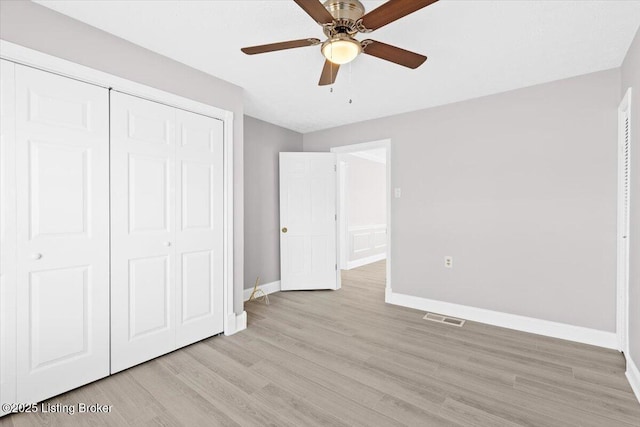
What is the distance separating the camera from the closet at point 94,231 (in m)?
1.80

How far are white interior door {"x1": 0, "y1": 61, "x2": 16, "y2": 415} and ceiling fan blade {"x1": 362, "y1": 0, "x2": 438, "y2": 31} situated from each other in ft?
7.00

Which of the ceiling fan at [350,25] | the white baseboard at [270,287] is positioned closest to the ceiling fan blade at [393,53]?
the ceiling fan at [350,25]

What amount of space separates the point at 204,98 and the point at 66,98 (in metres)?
1.06

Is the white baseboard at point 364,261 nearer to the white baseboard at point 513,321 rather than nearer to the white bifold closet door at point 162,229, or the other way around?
the white baseboard at point 513,321

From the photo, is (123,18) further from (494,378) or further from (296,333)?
(494,378)

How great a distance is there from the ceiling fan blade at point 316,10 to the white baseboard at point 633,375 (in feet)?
9.89

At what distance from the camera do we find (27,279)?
6.01 feet

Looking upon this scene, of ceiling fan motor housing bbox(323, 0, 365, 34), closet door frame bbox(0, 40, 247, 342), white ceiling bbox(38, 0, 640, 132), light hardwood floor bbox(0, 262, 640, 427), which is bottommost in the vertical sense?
light hardwood floor bbox(0, 262, 640, 427)

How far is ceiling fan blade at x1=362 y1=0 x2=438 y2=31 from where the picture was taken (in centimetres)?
138

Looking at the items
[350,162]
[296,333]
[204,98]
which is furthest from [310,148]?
[296,333]

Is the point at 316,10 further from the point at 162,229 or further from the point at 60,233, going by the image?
the point at 60,233

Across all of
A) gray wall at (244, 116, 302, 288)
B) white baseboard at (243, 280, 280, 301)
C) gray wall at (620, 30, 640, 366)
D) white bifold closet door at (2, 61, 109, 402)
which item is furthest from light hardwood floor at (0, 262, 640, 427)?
gray wall at (244, 116, 302, 288)

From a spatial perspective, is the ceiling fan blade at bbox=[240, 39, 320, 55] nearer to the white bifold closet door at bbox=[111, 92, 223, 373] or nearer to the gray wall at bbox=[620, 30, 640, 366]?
the white bifold closet door at bbox=[111, 92, 223, 373]

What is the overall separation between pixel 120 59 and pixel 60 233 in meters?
1.35
